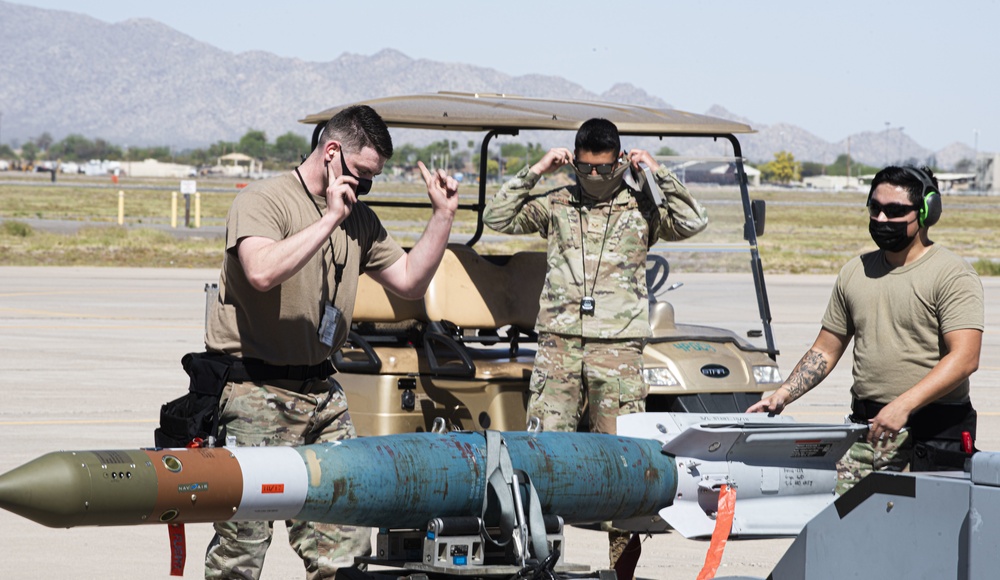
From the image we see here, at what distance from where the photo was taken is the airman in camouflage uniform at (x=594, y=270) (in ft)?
19.6

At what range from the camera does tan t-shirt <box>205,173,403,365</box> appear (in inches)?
175

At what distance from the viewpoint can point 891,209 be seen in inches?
194

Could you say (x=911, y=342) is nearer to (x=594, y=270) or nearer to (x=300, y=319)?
(x=594, y=270)

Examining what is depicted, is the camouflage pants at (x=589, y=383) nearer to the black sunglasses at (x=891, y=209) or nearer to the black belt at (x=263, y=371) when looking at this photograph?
the black sunglasses at (x=891, y=209)

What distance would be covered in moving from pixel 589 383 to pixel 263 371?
1.87 meters

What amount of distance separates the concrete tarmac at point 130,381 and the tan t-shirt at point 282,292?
2.07 m

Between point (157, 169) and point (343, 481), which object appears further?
point (157, 169)

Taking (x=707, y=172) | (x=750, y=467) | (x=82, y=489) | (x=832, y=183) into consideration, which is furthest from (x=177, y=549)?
(x=832, y=183)

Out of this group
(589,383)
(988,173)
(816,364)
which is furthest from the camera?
(988,173)

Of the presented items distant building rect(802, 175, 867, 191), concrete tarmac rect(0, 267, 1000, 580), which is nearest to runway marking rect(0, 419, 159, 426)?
concrete tarmac rect(0, 267, 1000, 580)

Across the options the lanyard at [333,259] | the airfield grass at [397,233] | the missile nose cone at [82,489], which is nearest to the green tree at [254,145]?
the airfield grass at [397,233]

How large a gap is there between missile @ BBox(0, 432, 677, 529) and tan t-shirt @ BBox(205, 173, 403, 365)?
75 centimetres

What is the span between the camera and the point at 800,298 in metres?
22.9

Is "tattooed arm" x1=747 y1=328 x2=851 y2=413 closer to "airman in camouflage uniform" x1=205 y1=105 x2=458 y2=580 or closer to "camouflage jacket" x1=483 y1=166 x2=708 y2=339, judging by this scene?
"camouflage jacket" x1=483 y1=166 x2=708 y2=339
